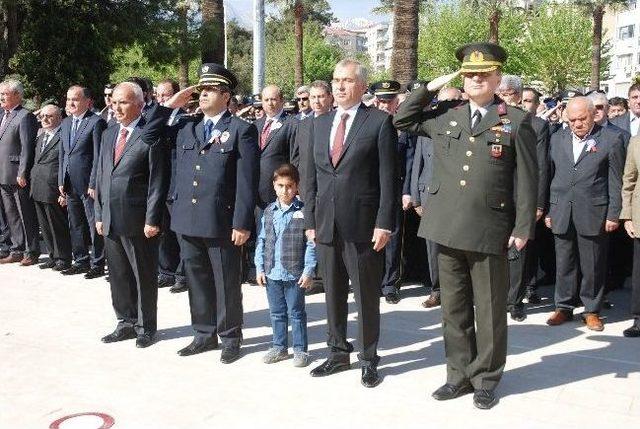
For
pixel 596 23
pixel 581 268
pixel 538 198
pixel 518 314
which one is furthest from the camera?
pixel 596 23

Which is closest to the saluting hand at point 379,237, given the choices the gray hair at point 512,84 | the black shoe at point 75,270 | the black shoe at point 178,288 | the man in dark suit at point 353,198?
the man in dark suit at point 353,198

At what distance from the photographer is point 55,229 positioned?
327 inches

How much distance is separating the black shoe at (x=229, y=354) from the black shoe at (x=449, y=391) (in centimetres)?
152

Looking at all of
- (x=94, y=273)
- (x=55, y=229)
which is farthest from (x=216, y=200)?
(x=55, y=229)

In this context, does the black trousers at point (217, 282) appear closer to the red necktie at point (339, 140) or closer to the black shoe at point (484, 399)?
the red necktie at point (339, 140)

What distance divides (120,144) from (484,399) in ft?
10.7

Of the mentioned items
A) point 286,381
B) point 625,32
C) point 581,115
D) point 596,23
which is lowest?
point 286,381

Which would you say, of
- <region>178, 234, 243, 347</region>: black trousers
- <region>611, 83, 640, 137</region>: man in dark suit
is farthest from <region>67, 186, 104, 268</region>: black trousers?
<region>611, 83, 640, 137</region>: man in dark suit

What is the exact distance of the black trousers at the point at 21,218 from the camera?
859 centimetres

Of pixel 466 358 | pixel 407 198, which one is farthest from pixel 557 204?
pixel 466 358

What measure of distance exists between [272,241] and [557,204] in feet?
8.59

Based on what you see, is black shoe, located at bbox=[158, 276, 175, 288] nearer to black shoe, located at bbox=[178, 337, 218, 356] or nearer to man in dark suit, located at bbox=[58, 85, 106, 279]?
man in dark suit, located at bbox=[58, 85, 106, 279]

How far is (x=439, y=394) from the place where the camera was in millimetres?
4488

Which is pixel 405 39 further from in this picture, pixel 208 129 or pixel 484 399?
pixel 484 399
